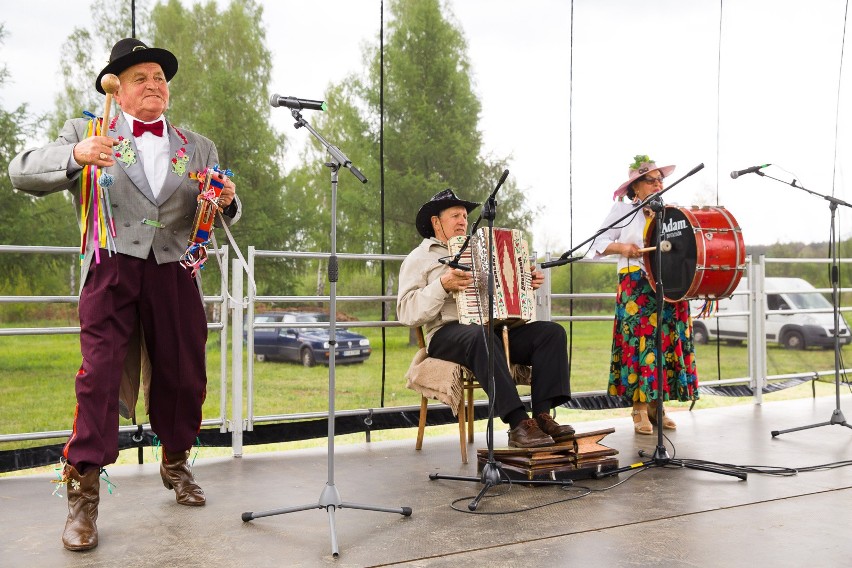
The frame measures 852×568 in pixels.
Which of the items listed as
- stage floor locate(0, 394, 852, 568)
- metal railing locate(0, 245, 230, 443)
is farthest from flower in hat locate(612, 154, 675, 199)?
metal railing locate(0, 245, 230, 443)

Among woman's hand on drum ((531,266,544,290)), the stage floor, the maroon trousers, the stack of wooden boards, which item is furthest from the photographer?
woman's hand on drum ((531,266,544,290))

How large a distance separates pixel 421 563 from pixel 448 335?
5.11ft

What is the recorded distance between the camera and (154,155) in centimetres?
279

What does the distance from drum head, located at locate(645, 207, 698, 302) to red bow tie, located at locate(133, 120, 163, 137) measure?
8.01ft

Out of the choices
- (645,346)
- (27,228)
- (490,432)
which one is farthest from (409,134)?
(490,432)

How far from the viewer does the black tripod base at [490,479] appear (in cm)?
295

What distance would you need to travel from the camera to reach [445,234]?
3.93 metres

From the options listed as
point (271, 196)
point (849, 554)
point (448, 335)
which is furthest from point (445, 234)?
point (271, 196)

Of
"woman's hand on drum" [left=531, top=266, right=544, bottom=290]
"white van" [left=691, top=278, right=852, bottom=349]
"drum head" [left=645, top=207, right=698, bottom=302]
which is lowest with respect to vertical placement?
"white van" [left=691, top=278, right=852, bottom=349]

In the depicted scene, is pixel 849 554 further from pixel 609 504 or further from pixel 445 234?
pixel 445 234

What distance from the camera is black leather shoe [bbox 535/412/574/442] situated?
3428 mm

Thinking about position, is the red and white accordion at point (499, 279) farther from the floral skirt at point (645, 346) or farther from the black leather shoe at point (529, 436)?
the floral skirt at point (645, 346)

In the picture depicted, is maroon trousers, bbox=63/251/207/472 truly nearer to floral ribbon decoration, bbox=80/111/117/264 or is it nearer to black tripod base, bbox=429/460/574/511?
floral ribbon decoration, bbox=80/111/117/264

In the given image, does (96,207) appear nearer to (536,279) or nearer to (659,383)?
(536,279)
